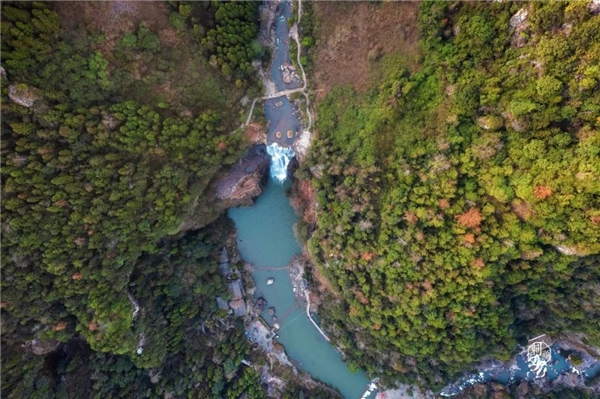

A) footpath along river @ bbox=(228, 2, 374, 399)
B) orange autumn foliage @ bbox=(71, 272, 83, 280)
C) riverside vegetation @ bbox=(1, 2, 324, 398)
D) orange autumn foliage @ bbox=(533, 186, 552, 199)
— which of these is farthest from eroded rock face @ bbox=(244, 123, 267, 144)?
orange autumn foliage @ bbox=(533, 186, 552, 199)

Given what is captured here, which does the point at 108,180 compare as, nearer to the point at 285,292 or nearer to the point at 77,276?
the point at 77,276

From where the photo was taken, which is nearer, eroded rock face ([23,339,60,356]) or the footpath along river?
eroded rock face ([23,339,60,356])

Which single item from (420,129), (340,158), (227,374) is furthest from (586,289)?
(227,374)

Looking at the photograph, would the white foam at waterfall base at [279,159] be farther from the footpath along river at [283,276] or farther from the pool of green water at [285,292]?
the pool of green water at [285,292]

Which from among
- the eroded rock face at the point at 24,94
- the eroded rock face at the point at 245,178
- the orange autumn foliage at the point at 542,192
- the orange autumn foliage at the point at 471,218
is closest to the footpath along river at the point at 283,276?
the eroded rock face at the point at 245,178

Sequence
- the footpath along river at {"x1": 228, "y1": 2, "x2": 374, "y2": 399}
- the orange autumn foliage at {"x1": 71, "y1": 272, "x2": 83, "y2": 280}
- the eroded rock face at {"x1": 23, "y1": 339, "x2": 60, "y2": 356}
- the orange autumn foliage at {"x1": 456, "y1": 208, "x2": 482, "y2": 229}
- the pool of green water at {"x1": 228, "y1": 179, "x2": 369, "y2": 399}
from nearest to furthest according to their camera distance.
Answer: the orange autumn foliage at {"x1": 456, "y1": 208, "x2": 482, "y2": 229} < the orange autumn foliage at {"x1": 71, "y1": 272, "x2": 83, "y2": 280} < the eroded rock face at {"x1": 23, "y1": 339, "x2": 60, "y2": 356} < the footpath along river at {"x1": 228, "y1": 2, "x2": 374, "y2": 399} < the pool of green water at {"x1": 228, "y1": 179, "x2": 369, "y2": 399}

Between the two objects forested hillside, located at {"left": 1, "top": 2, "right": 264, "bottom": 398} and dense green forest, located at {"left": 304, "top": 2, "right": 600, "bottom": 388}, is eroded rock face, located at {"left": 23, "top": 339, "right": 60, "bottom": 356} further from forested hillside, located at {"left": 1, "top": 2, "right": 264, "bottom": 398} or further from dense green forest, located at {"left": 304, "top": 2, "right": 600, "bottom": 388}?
dense green forest, located at {"left": 304, "top": 2, "right": 600, "bottom": 388}

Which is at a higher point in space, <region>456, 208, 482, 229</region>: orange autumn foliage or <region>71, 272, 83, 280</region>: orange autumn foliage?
<region>456, 208, 482, 229</region>: orange autumn foliage
